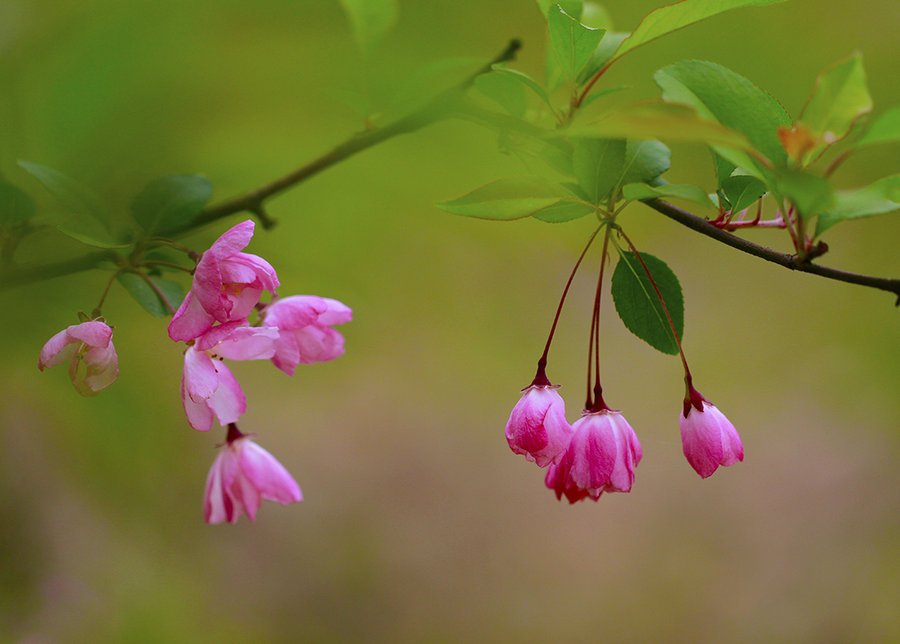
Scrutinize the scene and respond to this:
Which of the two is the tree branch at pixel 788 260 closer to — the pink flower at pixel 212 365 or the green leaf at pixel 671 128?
the green leaf at pixel 671 128

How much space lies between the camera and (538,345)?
2338mm

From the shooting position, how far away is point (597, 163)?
45 centimetres

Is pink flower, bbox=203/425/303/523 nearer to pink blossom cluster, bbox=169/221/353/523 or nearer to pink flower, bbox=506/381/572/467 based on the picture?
pink blossom cluster, bbox=169/221/353/523

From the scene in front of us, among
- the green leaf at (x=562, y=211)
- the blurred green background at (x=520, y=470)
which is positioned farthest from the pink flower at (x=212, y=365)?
the blurred green background at (x=520, y=470)

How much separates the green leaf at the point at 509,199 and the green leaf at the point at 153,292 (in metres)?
0.25

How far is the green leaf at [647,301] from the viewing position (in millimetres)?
506

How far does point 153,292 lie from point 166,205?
3.2 inches

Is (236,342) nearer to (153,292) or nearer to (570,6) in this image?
(153,292)

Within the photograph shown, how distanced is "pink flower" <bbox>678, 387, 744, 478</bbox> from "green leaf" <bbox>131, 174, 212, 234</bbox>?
0.45 m

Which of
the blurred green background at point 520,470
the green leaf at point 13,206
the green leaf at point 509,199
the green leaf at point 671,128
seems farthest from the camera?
the blurred green background at point 520,470

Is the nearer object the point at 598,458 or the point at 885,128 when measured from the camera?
the point at 885,128

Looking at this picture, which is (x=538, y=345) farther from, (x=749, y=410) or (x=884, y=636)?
(x=884, y=636)

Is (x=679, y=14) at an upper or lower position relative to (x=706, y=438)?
upper

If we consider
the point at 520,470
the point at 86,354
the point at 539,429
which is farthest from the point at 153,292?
the point at 520,470
